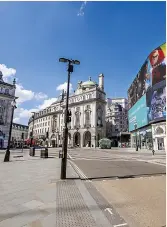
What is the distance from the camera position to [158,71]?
47.1 metres

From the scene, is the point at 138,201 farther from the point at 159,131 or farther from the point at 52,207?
the point at 159,131

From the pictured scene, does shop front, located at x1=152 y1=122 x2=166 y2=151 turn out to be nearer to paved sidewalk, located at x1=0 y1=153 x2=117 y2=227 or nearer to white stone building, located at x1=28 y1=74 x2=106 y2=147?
white stone building, located at x1=28 y1=74 x2=106 y2=147

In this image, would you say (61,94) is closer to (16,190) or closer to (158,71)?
(158,71)

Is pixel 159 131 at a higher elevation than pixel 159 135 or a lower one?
higher

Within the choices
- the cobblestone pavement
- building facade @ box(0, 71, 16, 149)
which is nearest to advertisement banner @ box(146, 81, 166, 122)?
building facade @ box(0, 71, 16, 149)

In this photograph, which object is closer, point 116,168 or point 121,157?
point 116,168

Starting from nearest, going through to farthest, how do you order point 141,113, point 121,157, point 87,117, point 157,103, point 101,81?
point 121,157
point 157,103
point 141,113
point 87,117
point 101,81

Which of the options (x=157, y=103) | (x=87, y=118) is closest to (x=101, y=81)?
(x=87, y=118)

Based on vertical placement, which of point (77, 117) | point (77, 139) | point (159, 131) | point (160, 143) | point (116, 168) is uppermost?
point (77, 117)

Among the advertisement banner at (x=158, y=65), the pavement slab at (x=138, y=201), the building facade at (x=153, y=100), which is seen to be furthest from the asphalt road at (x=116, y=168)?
the advertisement banner at (x=158, y=65)

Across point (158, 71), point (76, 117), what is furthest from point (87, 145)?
point (158, 71)

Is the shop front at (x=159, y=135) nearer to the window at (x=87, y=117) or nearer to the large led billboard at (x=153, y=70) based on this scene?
the large led billboard at (x=153, y=70)

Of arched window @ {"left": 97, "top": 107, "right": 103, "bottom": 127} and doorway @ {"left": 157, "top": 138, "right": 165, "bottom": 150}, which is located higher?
arched window @ {"left": 97, "top": 107, "right": 103, "bottom": 127}

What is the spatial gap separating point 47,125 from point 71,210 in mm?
104925
